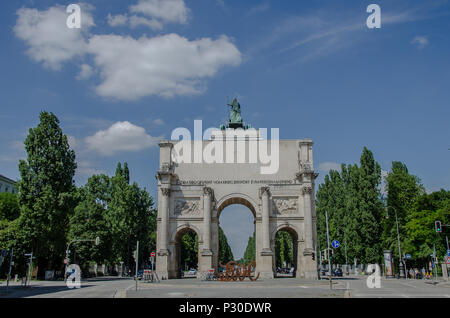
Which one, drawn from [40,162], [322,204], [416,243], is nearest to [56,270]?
[40,162]

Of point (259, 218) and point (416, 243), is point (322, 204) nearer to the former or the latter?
point (416, 243)

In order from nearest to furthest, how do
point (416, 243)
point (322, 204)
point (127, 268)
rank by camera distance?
1. point (416, 243)
2. point (127, 268)
3. point (322, 204)

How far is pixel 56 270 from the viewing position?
59500 mm

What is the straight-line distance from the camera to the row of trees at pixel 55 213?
1788 inches

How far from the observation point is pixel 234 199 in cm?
4981

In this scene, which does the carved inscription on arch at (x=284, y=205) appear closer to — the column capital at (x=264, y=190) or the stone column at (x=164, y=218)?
the column capital at (x=264, y=190)

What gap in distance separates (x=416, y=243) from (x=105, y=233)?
42.6 meters

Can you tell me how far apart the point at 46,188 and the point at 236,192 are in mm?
22217

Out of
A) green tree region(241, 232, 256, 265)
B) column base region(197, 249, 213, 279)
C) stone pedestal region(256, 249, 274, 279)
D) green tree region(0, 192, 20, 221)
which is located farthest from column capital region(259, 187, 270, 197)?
green tree region(241, 232, 256, 265)

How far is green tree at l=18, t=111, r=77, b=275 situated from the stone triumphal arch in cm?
1142

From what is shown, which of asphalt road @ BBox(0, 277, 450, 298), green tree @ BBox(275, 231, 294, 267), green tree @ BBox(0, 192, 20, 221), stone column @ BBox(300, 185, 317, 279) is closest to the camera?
asphalt road @ BBox(0, 277, 450, 298)

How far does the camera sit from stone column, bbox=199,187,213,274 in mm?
45438

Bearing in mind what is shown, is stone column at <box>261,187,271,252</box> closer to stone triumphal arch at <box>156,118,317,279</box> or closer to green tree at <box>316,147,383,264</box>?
stone triumphal arch at <box>156,118,317,279</box>

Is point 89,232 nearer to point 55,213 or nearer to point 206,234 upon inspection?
point 55,213
